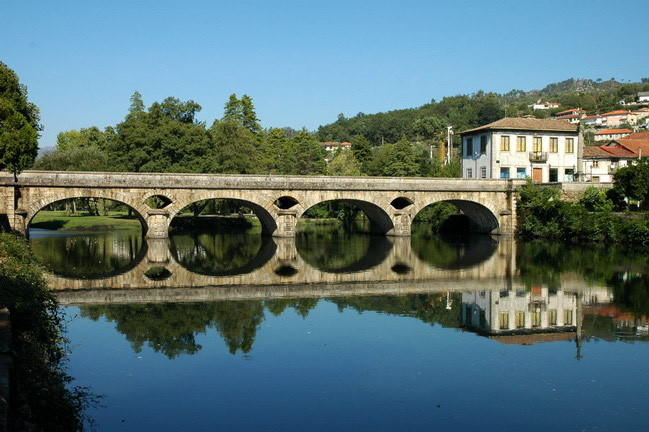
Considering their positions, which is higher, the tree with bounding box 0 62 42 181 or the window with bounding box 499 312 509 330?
the tree with bounding box 0 62 42 181

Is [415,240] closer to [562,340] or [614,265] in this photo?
[614,265]

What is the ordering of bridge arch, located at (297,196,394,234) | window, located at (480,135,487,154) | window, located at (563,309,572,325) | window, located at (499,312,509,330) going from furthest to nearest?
window, located at (480,135,487,154) → bridge arch, located at (297,196,394,234) → window, located at (563,309,572,325) → window, located at (499,312,509,330)

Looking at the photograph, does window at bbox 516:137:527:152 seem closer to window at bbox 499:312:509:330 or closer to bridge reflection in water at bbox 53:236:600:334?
bridge reflection in water at bbox 53:236:600:334

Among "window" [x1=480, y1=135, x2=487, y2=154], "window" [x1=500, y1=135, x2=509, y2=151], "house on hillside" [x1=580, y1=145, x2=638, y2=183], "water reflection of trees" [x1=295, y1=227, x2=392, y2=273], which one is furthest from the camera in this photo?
"house on hillside" [x1=580, y1=145, x2=638, y2=183]

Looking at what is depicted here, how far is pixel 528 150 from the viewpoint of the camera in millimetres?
53875

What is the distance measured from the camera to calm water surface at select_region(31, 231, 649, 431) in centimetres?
1315

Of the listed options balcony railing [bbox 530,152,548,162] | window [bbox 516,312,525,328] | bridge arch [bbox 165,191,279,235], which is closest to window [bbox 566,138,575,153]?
balcony railing [bbox 530,152,548,162]

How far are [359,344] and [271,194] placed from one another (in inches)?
1160

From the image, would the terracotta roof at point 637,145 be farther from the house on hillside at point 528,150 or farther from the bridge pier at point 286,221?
the bridge pier at point 286,221

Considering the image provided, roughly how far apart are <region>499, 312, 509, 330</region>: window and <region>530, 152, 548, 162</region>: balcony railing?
1320 inches

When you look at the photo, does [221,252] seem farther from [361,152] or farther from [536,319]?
[361,152]

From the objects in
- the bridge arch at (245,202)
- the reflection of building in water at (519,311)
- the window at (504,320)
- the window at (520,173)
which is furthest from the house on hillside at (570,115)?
the window at (504,320)

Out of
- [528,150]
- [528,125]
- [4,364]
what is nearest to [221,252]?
[528,150]

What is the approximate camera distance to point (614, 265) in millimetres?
34562
